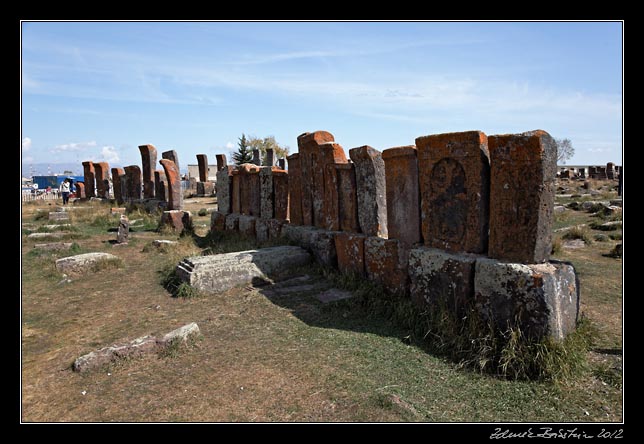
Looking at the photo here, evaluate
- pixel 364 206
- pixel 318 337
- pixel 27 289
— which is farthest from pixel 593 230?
pixel 27 289

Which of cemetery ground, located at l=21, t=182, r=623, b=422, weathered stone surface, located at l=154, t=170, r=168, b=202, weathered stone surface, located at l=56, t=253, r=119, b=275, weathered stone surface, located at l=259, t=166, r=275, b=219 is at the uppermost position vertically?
Result: weathered stone surface, located at l=154, t=170, r=168, b=202

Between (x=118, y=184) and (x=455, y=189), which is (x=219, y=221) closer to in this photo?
(x=455, y=189)

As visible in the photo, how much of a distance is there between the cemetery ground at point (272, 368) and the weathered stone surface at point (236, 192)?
4549mm

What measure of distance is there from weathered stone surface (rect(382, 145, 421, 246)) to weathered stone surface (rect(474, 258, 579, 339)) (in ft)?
3.92

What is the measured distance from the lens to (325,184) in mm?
7164

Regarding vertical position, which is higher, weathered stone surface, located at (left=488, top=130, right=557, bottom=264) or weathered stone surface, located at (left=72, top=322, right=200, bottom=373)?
weathered stone surface, located at (left=488, top=130, right=557, bottom=264)

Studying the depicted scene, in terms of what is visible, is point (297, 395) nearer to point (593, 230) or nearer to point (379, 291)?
point (379, 291)

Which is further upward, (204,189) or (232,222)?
(204,189)

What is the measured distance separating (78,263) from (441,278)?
243 inches

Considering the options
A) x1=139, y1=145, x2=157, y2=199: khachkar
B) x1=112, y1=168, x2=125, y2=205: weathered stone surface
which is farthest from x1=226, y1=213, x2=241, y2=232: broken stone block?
x1=112, y1=168, x2=125, y2=205: weathered stone surface

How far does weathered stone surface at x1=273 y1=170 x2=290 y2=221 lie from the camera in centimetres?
870

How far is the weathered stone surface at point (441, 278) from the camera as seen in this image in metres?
4.30

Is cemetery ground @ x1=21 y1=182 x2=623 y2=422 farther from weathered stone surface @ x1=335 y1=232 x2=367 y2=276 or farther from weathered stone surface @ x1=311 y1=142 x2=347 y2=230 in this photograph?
weathered stone surface @ x1=311 y1=142 x2=347 y2=230

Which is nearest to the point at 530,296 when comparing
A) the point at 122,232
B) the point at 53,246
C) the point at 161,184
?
the point at 122,232
